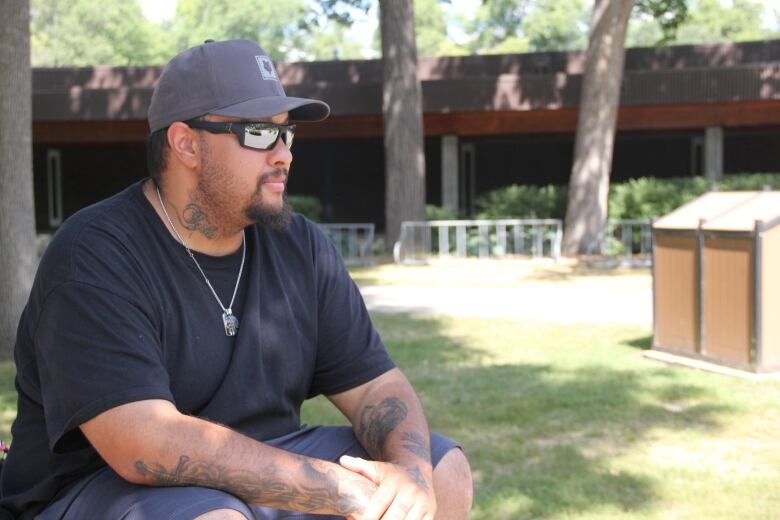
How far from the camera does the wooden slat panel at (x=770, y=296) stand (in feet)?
23.3

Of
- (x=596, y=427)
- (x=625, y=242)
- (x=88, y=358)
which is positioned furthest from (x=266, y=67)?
(x=625, y=242)

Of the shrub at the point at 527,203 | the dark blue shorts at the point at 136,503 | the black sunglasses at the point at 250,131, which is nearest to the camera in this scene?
the dark blue shorts at the point at 136,503

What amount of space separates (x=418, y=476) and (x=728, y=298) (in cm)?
540

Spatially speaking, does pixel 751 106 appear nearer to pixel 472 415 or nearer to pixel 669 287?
pixel 669 287

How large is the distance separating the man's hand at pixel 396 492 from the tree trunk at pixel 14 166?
6.93 m

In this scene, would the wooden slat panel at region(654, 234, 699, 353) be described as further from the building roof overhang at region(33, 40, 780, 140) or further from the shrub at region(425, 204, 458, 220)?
the building roof overhang at region(33, 40, 780, 140)

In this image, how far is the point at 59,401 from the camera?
7.79 feet

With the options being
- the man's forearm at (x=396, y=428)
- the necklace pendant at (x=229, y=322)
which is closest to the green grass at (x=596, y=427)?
the man's forearm at (x=396, y=428)

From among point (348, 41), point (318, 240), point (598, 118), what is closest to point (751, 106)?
point (598, 118)

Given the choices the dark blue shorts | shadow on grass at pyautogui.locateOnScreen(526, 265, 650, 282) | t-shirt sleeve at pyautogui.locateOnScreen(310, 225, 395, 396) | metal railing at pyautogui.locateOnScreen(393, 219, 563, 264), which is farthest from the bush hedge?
the dark blue shorts

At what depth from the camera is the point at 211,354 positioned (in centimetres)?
261

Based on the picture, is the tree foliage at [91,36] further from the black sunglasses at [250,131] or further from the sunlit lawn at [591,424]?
the black sunglasses at [250,131]

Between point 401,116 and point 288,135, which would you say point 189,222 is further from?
point 401,116

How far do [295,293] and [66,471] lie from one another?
77 centimetres
